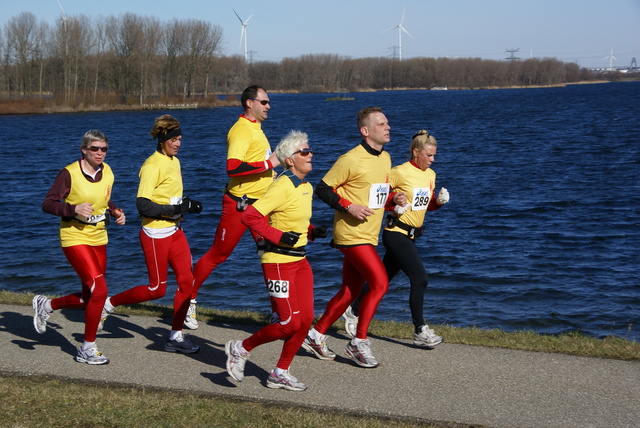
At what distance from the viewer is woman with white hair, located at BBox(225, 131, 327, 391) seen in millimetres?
6242

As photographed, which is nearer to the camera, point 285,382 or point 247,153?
point 285,382

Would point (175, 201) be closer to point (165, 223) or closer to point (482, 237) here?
point (165, 223)

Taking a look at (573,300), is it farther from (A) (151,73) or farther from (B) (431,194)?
(A) (151,73)

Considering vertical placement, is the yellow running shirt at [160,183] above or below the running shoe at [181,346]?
above

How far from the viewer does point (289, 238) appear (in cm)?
608

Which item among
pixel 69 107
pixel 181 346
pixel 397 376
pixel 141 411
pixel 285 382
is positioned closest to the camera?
pixel 141 411

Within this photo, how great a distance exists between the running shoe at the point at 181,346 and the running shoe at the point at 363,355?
5.29 ft

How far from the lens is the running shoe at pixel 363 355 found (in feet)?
23.0

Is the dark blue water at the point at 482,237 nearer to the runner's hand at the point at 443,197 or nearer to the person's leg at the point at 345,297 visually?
the runner's hand at the point at 443,197

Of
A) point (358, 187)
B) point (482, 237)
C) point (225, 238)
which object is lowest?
point (482, 237)

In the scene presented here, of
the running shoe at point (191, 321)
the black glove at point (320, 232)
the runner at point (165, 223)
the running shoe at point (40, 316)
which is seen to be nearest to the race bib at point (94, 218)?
the runner at point (165, 223)

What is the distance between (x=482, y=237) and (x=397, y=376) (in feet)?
51.4

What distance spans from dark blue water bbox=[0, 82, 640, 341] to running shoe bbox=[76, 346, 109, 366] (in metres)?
6.47

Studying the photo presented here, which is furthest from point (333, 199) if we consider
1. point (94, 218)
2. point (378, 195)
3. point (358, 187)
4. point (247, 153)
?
point (94, 218)
